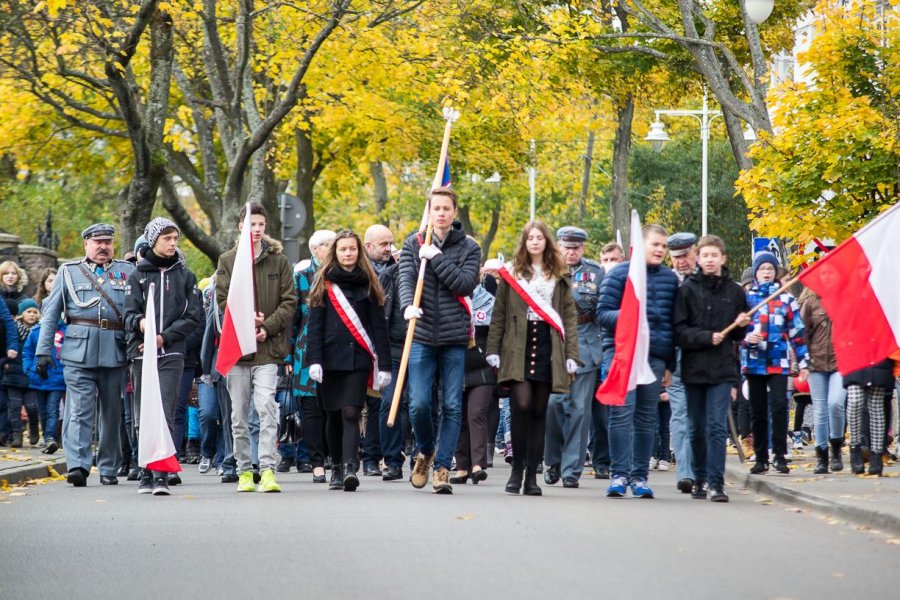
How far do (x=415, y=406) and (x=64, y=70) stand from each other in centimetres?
1079

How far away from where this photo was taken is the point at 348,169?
36625mm

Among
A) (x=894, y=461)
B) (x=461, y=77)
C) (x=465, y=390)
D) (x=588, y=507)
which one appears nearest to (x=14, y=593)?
(x=588, y=507)

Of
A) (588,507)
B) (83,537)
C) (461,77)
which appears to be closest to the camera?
(83,537)

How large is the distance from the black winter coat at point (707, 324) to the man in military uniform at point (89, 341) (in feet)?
14.0

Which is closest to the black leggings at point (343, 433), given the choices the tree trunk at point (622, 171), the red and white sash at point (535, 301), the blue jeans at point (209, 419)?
the red and white sash at point (535, 301)

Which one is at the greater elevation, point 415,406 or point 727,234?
point 727,234

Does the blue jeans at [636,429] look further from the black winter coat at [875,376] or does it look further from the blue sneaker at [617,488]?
the black winter coat at [875,376]

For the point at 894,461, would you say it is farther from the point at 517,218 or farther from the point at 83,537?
the point at 517,218

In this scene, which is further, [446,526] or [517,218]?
[517,218]

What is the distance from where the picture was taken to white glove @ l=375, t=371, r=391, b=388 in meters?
12.5

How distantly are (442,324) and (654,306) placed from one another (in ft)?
5.11

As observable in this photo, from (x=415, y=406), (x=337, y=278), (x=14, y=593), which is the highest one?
(x=337, y=278)

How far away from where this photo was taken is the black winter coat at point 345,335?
12477 millimetres

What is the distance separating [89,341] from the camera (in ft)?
43.7
